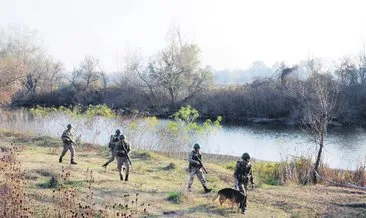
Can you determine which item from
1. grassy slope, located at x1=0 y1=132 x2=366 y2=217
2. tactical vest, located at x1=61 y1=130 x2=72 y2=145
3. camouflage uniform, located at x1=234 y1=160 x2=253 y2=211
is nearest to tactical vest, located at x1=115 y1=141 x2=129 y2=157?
grassy slope, located at x1=0 y1=132 x2=366 y2=217

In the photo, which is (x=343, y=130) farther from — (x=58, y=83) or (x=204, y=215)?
(x=58, y=83)

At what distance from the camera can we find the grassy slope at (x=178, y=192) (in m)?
13.9

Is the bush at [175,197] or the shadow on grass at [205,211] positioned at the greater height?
the bush at [175,197]

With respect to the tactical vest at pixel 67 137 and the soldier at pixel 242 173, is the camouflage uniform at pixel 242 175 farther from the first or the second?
the tactical vest at pixel 67 137

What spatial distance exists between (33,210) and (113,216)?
2.22 m

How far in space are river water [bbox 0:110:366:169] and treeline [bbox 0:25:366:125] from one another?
980cm

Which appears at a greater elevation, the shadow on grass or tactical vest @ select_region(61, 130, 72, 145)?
tactical vest @ select_region(61, 130, 72, 145)

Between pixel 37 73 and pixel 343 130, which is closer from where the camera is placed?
pixel 343 130

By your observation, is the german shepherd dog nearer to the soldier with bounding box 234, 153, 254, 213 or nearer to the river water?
the soldier with bounding box 234, 153, 254, 213

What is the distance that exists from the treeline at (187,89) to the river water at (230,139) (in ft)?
32.2

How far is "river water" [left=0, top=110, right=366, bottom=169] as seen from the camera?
30.8 m

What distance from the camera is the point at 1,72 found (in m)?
41.3

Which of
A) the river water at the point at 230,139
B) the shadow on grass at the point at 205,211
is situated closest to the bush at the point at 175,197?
the shadow on grass at the point at 205,211

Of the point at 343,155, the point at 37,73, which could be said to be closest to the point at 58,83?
the point at 37,73
